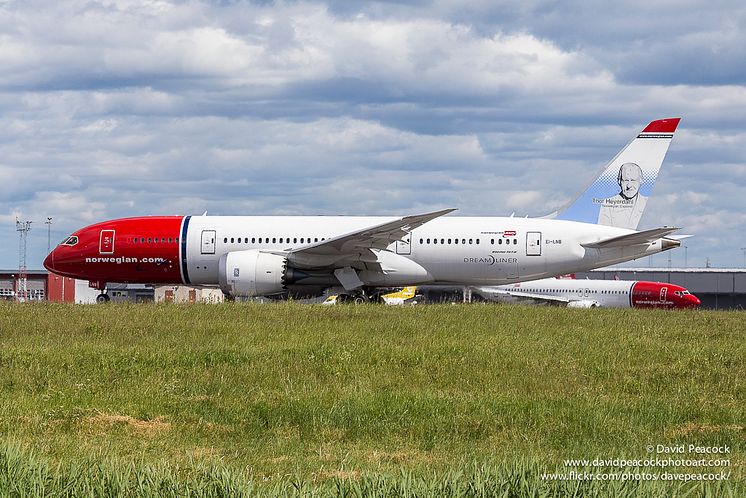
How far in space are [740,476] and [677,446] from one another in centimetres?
222

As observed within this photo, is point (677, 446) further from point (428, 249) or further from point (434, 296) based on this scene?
point (434, 296)

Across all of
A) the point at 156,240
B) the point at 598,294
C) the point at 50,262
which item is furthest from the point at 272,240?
the point at 598,294

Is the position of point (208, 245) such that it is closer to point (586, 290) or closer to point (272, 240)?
point (272, 240)

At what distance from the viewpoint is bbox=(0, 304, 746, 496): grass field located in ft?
31.7

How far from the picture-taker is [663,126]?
3675cm

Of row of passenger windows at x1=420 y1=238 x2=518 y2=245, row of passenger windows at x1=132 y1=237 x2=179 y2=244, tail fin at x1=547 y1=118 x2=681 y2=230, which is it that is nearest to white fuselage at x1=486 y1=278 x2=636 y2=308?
tail fin at x1=547 y1=118 x2=681 y2=230

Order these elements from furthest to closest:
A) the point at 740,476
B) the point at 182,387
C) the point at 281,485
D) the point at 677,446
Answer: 1. the point at 182,387
2. the point at 677,446
3. the point at 740,476
4. the point at 281,485

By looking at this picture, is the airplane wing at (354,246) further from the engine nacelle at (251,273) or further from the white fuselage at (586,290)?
the white fuselage at (586,290)

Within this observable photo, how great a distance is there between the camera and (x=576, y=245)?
35312mm

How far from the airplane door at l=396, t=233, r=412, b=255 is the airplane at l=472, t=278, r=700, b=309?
34974 mm

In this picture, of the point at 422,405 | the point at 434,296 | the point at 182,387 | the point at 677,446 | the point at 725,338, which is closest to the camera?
the point at 677,446

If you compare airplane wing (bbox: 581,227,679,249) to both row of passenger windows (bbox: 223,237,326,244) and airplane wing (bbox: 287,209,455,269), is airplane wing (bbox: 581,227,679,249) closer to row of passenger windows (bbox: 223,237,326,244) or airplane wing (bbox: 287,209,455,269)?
airplane wing (bbox: 287,209,455,269)

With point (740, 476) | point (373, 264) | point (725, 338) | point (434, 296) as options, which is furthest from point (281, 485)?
point (434, 296)

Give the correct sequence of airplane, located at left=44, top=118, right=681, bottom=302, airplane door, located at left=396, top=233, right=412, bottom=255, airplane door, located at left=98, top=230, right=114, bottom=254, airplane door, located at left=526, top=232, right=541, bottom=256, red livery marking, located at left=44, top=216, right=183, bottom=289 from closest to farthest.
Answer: airplane, located at left=44, top=118, right=681, bottom=302
airplane door, located at left=526, top=232, right=541, bottom=256
airplane door, located at left=396, top=233, right=412, bottom=255
red livery marking, located at left=44, top=216, right=183, bottom=289
airplane door, located at left=98, top=230, right=114, bottom=254
